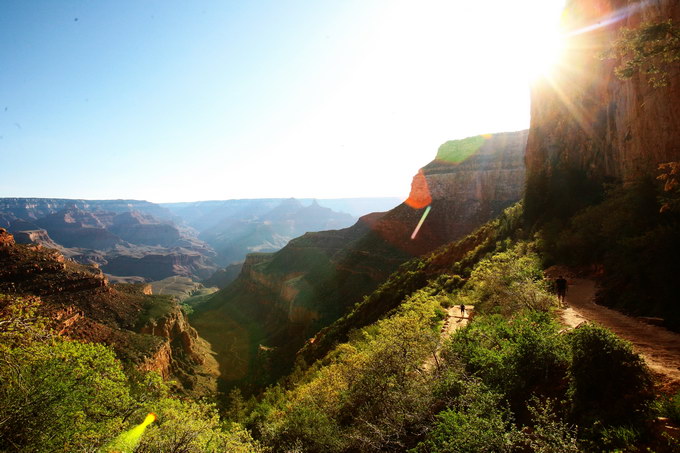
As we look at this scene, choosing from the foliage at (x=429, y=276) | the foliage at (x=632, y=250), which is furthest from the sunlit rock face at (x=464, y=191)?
the foliage at (x=632, y=250)

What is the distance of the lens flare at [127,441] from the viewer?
29.2 ft

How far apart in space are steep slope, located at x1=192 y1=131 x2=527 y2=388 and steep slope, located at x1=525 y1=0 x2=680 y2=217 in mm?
22997

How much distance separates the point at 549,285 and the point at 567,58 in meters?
27.7

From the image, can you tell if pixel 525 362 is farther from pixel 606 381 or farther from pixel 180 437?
pixel 180 437

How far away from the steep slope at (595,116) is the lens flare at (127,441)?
25200 mm

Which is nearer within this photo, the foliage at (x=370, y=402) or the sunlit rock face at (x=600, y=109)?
the foliage at (x=370, y=402)

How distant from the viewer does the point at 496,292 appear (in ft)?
55.6

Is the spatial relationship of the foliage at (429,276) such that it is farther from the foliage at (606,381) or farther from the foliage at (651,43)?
the foliage at (651,43)

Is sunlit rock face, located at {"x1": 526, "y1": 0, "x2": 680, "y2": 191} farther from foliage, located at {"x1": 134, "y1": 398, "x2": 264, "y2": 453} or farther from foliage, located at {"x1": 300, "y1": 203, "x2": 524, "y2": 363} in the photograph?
foliage, located at {"x1": 134, "y1": 398, "x2": 264, "y2": 453}

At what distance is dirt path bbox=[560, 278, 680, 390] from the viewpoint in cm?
753

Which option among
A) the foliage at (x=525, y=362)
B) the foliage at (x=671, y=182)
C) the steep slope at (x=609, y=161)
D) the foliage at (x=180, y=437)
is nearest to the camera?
the foliage at (x=671, y=182)

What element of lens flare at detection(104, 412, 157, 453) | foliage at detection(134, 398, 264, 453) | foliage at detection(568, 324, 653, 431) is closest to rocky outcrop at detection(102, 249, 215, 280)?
foliage at detection(134, 398, 264, 453)

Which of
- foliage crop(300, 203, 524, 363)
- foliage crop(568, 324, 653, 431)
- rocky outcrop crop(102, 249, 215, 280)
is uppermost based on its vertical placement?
foliage crop(568, 324, 653, 431)

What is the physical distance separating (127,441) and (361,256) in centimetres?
5318
